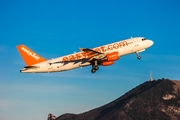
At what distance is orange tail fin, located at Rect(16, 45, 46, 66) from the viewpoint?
108m

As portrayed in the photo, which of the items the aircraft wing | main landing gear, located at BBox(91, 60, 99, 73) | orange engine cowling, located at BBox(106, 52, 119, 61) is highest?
the aircraft wing

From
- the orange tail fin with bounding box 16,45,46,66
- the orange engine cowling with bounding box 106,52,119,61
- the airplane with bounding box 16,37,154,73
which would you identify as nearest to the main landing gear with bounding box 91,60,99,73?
the airplane with bounding box 16,37,154,73

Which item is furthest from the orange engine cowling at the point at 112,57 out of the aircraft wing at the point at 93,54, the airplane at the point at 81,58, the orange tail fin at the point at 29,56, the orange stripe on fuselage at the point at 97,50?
the orange tail fin at the point at 29,56

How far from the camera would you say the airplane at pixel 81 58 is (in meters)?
105

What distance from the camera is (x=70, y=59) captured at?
4186 inches

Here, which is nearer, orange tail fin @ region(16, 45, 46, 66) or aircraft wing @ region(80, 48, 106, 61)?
aircraft wing @ region(80, 48, 106, 61)

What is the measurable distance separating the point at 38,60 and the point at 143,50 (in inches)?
1344

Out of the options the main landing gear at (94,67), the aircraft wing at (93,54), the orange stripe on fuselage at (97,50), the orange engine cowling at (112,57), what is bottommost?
the main landing gear at (94,67)

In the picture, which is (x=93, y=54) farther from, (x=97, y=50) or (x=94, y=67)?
(x=94, y=67)

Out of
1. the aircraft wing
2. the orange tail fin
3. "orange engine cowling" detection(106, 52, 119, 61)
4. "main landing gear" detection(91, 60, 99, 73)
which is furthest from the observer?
the orange tail fin

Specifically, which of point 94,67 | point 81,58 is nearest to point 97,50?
point 94,67

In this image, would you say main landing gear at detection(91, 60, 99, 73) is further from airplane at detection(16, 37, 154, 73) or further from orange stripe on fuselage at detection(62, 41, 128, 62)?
orange stripe on fuselage at detection(62, 41, 128, 62)

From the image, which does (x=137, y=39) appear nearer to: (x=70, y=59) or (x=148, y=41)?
(x=148, y=41)

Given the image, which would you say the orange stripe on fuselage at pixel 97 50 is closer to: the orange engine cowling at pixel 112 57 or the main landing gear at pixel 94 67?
the orange engine cowling at pixel 112 57
